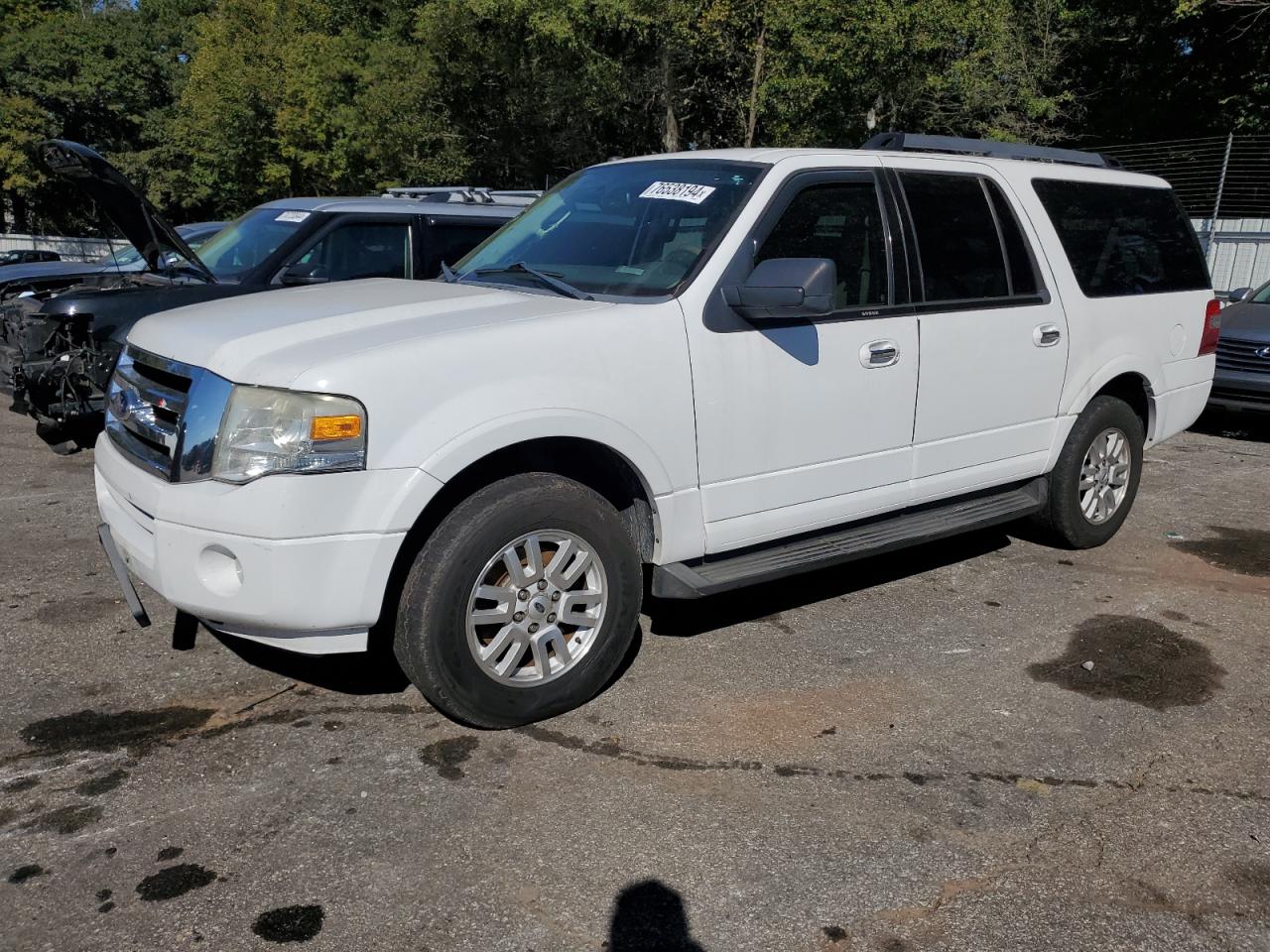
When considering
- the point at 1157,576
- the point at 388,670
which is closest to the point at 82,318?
the point at 388,670

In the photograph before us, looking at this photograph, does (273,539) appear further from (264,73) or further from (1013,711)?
(264,73)

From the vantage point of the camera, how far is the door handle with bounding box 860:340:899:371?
440 cm

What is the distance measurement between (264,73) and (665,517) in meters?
32.0

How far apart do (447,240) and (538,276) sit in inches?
160

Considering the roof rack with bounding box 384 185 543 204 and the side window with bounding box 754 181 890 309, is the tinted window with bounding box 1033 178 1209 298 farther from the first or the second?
the roof rack with bounding box 384 185 543 204

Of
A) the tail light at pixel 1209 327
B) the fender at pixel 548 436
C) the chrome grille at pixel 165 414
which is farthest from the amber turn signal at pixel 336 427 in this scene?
the tail light at pixel 1209 327

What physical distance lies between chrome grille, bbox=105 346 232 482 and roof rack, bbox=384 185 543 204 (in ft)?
16.9

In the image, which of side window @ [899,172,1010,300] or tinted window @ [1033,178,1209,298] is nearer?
side window @ [899,172,1010,300]

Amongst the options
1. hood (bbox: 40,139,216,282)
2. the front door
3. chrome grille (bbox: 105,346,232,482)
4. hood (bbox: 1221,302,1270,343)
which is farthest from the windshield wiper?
hood (bbox: 1221,302,1270,343)

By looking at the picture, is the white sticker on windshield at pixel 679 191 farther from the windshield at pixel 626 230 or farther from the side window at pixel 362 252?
the side window at pixel 362 252

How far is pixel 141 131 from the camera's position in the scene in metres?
43.6

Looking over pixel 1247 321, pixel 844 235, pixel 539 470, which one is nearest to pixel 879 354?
pixel 844 235

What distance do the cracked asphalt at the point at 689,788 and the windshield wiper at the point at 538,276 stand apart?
152 cm

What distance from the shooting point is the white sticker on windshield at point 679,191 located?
4.31m
